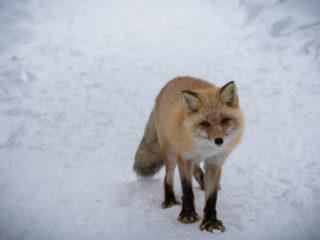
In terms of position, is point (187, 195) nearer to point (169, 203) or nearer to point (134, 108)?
point (169, 203)

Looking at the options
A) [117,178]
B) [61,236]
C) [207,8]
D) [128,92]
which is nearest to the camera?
[61,236]

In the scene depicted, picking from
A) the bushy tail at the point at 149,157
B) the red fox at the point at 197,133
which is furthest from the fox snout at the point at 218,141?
the bushy tail at the point at 149,157

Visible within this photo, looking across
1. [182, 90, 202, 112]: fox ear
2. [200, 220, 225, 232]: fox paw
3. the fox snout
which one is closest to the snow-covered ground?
[200, 220, 225, 232]: fox paw

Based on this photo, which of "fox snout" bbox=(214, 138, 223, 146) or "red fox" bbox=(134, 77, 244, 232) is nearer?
"fox snout" bbox=(214, 138, 223, 146)

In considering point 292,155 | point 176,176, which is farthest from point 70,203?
point 292,155

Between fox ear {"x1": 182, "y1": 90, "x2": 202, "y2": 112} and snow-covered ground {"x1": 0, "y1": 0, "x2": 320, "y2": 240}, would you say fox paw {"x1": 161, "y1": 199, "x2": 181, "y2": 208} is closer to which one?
snow-covered ground {"x1": 0, "y1": 0, "x2": 320, "y2": 240}

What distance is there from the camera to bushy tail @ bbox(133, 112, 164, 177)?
142 inches

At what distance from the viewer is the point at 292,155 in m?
3.67

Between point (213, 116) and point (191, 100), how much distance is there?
0.88 feet

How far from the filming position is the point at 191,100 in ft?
8.18

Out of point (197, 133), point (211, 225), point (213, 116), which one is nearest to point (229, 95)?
point (213, 116)

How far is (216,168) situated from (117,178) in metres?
1.83

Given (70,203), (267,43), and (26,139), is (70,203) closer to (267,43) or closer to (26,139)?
(26,139)

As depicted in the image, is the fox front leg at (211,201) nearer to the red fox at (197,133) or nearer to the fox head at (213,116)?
the red fox at (197,133)
